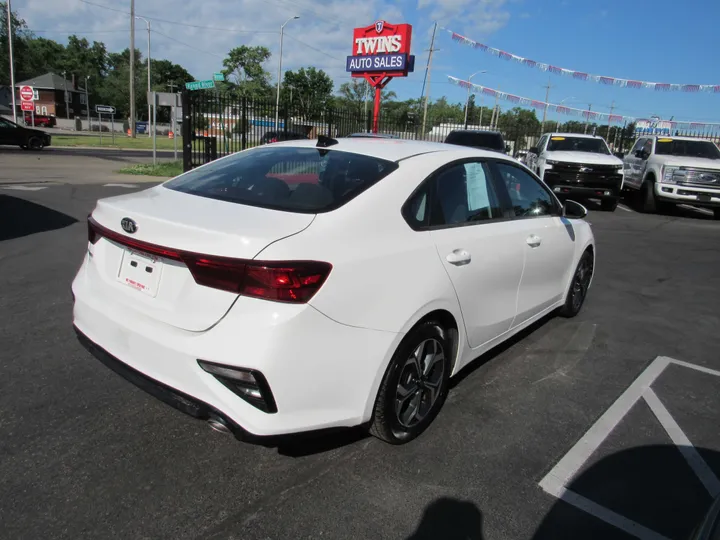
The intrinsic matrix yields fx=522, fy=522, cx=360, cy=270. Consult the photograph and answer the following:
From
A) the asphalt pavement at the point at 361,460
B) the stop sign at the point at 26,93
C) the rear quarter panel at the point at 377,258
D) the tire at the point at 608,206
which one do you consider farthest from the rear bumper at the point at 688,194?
the stop sign at the point at 26,93

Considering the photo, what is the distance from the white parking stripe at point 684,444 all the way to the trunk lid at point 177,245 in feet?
8.13

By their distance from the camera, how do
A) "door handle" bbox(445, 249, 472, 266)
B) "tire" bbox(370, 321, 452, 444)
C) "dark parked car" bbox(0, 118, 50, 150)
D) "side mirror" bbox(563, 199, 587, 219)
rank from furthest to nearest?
1. "dark parked car" bbox(0, 118, 50, 150)
2. "side mirror" bbox(563, 199, 587, 219)
3. "door handle" bbox(445, 249, 472, 266)
4. "tire" bbox(370, 321, 452, 444)

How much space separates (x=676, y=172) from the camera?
13.4 meters

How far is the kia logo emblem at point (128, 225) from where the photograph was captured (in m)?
2.50

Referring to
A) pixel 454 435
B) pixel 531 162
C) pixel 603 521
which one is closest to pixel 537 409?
pixel 454 435

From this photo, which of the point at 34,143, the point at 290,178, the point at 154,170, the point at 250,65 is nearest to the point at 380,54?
the point at 154,170

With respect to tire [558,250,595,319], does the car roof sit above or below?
above

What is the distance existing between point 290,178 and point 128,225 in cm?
92

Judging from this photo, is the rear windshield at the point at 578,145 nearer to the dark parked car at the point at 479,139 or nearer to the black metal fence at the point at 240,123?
the dark parked car at the point at 479,139

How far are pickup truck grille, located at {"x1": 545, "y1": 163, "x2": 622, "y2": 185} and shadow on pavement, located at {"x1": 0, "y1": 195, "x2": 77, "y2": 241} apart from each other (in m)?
11.2

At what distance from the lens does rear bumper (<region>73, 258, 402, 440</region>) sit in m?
2.16

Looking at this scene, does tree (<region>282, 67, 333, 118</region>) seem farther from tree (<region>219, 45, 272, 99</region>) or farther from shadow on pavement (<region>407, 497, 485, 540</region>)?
shadow on pavement (<region>407, 497, 485, 540</region>)

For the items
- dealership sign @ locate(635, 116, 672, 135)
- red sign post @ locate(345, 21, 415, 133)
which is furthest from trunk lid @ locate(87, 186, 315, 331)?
dealership sign @ locate(635, 116, 672, 135)

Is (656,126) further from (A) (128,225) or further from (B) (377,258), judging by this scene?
(A) (128,225)
